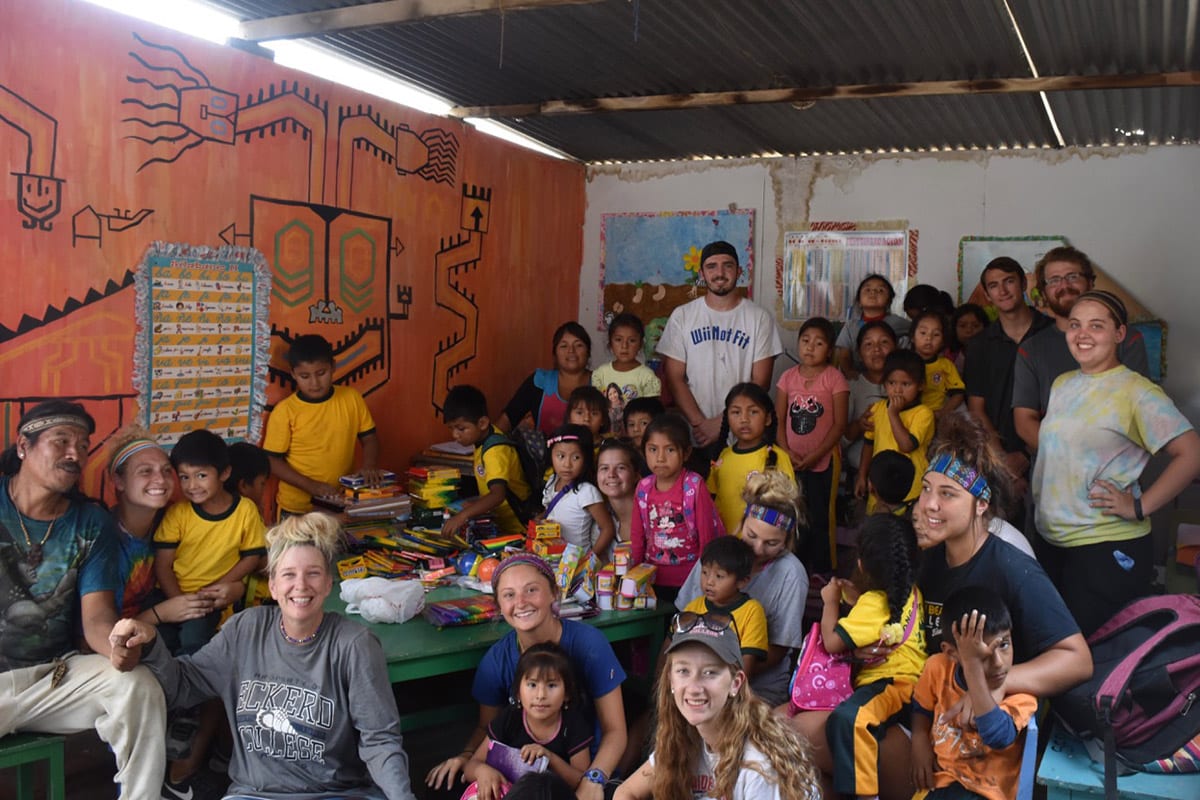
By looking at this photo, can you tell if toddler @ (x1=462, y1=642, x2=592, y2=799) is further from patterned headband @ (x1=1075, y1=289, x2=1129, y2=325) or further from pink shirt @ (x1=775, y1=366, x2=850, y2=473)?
pink shirt @ (x1=775, y1=366, x2=850, y2=473)

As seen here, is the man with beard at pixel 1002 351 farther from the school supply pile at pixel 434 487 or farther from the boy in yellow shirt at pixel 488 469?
the school supply pile at pixel 434 487

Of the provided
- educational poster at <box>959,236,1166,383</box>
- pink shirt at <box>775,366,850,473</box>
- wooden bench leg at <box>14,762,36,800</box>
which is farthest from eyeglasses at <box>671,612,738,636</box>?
educational poster at <box>959,236,1166,383</box>

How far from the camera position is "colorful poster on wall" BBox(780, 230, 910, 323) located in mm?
7074

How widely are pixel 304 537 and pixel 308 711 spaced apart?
1.79 ft

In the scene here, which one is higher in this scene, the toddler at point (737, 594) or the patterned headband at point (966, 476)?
the patterned headband at point (966, 476)

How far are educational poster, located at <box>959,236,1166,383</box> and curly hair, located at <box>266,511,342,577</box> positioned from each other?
466 cm

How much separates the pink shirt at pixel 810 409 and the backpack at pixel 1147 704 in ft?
9.06

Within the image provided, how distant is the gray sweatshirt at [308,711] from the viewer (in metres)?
3.12

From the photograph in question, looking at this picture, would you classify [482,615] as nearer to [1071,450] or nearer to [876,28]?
[1071,450]

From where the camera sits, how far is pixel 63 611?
11.3 ft

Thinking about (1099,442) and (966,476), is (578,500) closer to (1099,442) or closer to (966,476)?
(966,476)

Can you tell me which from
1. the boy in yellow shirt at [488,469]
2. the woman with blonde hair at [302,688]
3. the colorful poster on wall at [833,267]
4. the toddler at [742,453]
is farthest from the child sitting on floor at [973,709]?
the colorful poster on wall at [833,267]

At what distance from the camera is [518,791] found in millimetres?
3129

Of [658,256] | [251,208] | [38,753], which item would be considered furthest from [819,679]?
[658,256]
